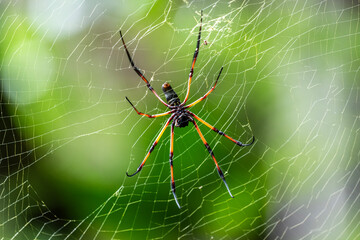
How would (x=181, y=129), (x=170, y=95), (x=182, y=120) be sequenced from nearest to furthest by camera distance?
1. (x=170, y=95)
2. (x=182, y=120)
3. (x=181, y=129)

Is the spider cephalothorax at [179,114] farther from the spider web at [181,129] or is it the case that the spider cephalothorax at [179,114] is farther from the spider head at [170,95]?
the spider web at [181,129]

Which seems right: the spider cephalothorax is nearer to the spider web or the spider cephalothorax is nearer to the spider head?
the spider head

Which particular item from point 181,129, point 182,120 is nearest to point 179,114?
point 182,120

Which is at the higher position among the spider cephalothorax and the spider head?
the spider head

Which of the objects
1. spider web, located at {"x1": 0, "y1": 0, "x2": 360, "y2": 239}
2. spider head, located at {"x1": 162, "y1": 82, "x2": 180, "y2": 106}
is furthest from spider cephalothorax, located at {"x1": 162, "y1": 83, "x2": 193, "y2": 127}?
spider web, located at {"x1": 0, "y1": 0, "x2": 360, "y2": 239}

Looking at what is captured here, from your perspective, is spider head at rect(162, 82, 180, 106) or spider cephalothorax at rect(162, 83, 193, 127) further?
spider cephalothorax at rect(162, 83, 193, 127)

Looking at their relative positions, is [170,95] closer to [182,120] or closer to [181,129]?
[182,120]

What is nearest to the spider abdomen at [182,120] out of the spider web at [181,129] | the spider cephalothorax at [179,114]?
the spider cephalothorax at [179,114]
